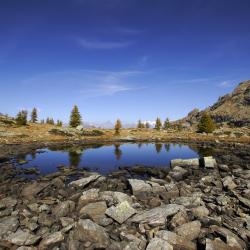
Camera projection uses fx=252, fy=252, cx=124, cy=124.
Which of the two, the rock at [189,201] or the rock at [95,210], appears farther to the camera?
the rock at [189,201]

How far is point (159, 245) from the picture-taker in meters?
13.9

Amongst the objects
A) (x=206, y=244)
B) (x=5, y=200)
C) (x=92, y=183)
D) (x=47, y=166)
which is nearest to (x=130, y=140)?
(x=47, y=166)

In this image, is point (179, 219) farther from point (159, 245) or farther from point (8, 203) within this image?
point (8, 203)

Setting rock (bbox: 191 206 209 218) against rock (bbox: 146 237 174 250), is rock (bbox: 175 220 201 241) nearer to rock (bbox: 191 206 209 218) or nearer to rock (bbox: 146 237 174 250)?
rock (bbox: 146 237 174 250)

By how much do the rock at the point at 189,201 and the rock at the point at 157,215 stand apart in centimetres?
217

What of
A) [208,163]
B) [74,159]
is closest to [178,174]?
[208,163]

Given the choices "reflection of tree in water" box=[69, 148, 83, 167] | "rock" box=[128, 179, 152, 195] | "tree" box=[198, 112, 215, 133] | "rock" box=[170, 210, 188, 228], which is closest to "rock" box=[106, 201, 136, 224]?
"rock" box=[170, 210, 188, 228]

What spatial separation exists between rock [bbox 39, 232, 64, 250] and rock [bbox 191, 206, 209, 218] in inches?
A: 372

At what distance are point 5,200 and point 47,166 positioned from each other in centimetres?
2055

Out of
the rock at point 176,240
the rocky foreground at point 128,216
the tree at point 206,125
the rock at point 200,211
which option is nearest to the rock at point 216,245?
the rocky foreground at point 128,216

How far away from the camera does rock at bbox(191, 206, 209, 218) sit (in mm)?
18109

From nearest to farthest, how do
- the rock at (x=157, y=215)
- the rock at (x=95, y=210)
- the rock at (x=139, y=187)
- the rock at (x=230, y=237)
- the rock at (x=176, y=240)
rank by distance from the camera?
the rock at (x=230, y=237) < the rock at (x=176, y=240) < the rock at (x=157, y=215) < the rock at (x=95, y=210) < the rock at (x=139, y=187)

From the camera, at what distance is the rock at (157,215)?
1670 cm

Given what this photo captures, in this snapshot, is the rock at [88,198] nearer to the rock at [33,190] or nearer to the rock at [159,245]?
Answer: the rock at [33,190]
